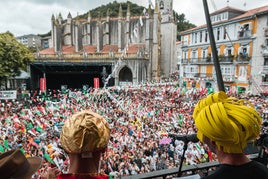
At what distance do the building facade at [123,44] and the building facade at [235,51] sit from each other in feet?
21.3

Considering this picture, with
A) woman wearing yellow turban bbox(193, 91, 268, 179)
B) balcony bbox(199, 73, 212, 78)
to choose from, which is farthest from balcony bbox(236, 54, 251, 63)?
woman wearing yellow turban bbox(193, 91, 268, 179)

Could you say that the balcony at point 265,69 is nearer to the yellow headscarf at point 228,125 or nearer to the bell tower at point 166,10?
the bell tower at point 166,10

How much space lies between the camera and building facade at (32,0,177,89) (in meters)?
34.0

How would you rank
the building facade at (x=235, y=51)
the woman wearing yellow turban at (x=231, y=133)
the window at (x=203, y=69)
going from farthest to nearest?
the window at (x=203, y=69) < the building facade at (x=235, y=51) < the woman wearing yellow turban at (x=231, y=133)

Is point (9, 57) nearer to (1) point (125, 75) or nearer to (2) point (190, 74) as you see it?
(1) point (125, 75)

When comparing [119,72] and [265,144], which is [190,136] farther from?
[119,72]

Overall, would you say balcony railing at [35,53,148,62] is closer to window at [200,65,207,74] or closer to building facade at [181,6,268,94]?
building facade at [181,6,268,94]

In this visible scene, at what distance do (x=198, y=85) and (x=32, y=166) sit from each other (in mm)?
32922

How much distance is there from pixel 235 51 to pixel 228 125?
28.2 m

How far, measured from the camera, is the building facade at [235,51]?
2502 centimetres

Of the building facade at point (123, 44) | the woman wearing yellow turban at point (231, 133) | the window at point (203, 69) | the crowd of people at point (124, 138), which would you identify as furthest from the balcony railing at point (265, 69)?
the woman wearing yellow turban at point (231, 133)

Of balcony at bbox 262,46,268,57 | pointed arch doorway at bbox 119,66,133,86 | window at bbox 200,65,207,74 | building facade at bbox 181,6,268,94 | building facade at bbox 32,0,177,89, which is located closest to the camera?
balcony at bbox 262,46,268,57

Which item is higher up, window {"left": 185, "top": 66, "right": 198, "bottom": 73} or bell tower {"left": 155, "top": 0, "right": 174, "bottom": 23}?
bell tower {"left": 155, "top": 0, "right": 174, "bottom": 23}

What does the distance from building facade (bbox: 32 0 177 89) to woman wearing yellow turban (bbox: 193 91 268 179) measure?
31.4 metres
